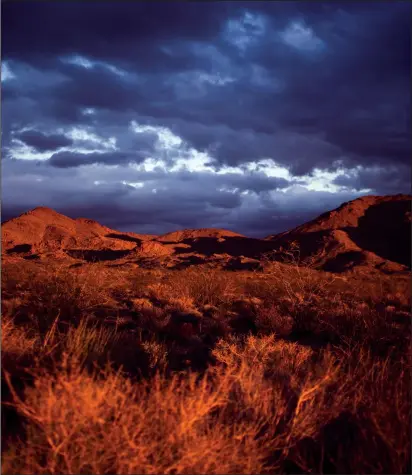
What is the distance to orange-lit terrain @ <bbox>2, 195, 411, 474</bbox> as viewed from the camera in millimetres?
4234

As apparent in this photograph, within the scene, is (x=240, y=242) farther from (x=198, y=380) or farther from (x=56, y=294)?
(x=198, y=380)

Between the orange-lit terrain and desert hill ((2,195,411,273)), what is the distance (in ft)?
104

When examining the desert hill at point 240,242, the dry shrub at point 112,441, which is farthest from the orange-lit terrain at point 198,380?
the desert hill at point 240,242

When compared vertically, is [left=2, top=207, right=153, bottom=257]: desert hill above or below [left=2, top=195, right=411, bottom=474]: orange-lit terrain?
above

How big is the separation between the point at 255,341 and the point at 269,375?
219 centimetres

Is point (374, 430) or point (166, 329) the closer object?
point (374, 430)

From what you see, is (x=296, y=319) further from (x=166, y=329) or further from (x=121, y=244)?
(x=121, y=244)

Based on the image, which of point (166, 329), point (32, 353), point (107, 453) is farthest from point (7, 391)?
point (166, 329)

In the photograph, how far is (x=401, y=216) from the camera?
6675 cm

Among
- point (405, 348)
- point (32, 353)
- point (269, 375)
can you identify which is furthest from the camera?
point (405, 348)

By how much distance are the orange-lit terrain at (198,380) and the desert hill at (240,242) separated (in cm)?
3163

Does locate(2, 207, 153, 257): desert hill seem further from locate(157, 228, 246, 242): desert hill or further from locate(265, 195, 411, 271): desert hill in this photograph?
locate(265, 195, 411, 271): desert hill

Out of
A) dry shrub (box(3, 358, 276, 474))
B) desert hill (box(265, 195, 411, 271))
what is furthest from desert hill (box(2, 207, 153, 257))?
dry shrub (box(3, 358, 276, 474))

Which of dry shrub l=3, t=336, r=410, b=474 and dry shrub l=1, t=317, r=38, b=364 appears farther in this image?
dry shrub l=1, t=317, r=38, b=364
